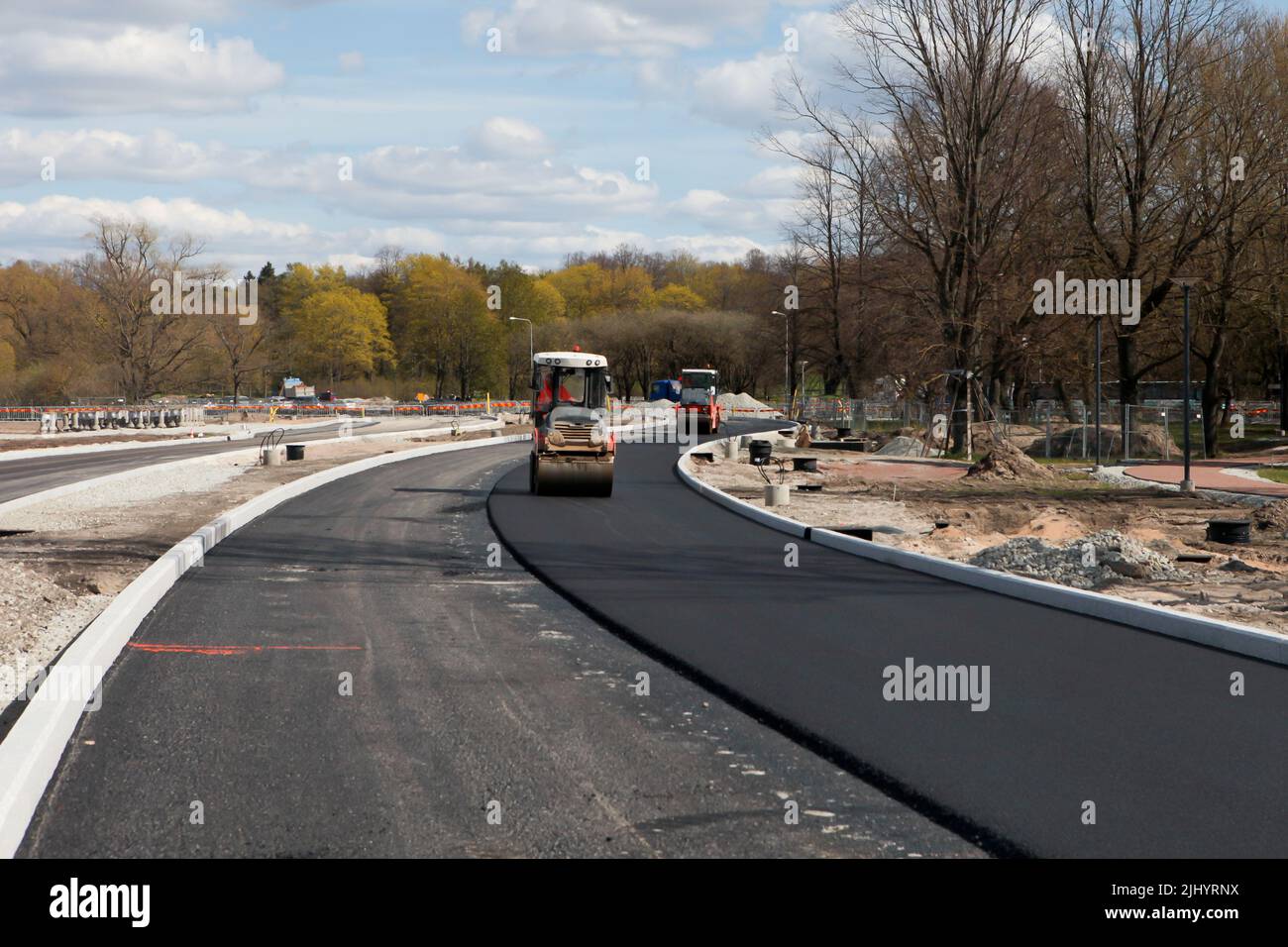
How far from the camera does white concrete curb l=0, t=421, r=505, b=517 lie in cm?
2296

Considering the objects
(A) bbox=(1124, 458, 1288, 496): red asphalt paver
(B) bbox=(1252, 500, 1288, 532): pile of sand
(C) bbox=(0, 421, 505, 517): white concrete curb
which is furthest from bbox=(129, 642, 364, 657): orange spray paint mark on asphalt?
(A) bbox=(1124, 458, 1288, 496): red asphalt paver

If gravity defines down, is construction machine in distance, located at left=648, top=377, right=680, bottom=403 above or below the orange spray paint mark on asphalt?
above

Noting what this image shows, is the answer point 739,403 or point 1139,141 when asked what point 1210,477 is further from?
point 739,403

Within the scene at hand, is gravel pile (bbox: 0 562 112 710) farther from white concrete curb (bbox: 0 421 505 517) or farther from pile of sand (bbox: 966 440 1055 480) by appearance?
pile of sand (bbox: 966 440 1055 480)

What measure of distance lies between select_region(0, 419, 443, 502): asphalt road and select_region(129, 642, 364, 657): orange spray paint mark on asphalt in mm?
16686

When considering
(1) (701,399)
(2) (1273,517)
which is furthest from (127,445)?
(2) (1273,517)

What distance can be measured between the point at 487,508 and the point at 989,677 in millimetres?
15086

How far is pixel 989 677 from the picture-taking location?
9.52m

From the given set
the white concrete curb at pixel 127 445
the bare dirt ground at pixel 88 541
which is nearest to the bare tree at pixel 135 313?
the white concrete curb at pixel 127 445

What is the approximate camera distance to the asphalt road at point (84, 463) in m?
29.3

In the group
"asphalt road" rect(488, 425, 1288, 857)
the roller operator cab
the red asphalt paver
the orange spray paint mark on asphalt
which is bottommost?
"asphalt road" rect(488, 425, 1288, 857)

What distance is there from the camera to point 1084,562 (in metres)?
15.5

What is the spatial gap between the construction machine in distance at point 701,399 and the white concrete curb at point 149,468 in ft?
34.4

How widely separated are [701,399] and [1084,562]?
4794 cm
